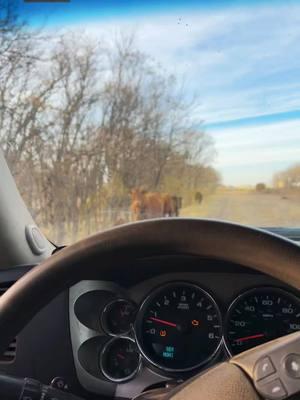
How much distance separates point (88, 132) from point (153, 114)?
29cm

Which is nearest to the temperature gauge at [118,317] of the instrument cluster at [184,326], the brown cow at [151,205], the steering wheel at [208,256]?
the instrument cluster at [184,326]

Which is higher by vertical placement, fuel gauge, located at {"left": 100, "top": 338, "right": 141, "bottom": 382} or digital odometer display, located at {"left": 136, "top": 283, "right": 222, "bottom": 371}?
digital odometer display, located at {"left": 136, "top": 283, "right": 222, "bottom": 371}

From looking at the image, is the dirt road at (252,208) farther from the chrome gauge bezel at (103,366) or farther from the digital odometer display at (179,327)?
the chrome gauge bezel at (103,366)

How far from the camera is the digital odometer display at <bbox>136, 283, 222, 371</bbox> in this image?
2250mm

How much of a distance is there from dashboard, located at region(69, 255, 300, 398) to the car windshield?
0.88 ft

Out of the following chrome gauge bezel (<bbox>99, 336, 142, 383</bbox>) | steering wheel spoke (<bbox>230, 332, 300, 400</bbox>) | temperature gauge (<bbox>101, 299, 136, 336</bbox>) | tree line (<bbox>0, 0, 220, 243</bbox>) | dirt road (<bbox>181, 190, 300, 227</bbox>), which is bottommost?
chrome gauge bezel (<bbox>99, 336, 142, 383</bbox>)

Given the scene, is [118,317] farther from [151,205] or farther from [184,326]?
[151,205]

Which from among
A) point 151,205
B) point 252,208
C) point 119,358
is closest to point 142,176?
point 151,205

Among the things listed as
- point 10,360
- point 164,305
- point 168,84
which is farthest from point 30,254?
point 168,84

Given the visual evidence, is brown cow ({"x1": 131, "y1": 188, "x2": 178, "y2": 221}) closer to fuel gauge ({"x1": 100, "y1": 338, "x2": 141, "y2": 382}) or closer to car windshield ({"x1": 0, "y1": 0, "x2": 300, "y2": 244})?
car windshield ({"x1": 0, "y1": 0, "x2": 300, "y2": 244})

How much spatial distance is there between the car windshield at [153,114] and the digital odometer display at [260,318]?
0.34 metres

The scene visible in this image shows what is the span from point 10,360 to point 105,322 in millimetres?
366

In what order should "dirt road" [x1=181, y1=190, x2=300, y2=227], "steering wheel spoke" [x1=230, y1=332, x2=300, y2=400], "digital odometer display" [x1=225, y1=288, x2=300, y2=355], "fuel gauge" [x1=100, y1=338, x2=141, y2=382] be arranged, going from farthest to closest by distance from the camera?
1. "dirt road" [x1=181, y1=190, x2=300, y2=227]
2. "fuel gauge" [x1=100, y1=338, x2=141, y2=382]
3. "digital odometer display" [x1=225, y1=288, x2=300, y2=355]
4. "steering wheel spoke" [x1=230, y1=332, x2=300, y2=400]

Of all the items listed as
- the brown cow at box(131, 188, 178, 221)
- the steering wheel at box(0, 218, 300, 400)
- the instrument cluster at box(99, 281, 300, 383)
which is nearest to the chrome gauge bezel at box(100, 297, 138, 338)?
the instrument cluster at box(99, 281, 300, 383)
